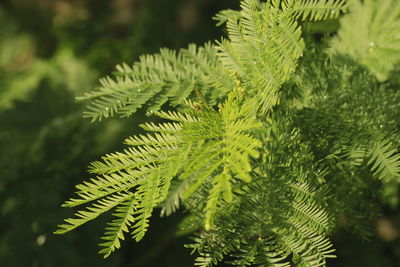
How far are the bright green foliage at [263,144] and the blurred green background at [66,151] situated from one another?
100 cm

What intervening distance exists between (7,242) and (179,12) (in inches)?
107

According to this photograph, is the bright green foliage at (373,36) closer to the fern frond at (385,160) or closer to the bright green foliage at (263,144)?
the bright green foliage at (263,144)

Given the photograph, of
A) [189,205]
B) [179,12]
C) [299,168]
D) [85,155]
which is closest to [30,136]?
[85,155]

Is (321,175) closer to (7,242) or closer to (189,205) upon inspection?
(189,205)

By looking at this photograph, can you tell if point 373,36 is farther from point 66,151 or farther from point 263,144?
point 66,151

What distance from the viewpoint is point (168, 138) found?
837 millimetres

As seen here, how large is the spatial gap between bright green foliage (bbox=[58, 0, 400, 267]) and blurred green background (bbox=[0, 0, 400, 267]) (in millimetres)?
1003

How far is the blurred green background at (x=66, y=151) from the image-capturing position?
1.94 meters

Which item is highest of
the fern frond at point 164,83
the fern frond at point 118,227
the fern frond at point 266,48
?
the fern frond at point 164,83

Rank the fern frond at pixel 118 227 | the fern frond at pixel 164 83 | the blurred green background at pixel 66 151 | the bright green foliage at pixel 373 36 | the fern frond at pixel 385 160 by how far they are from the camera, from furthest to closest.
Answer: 1. the blurred green background at pixel 66 151
2. the bright green foliage at pixel 373 36
3. the fern frond at pixel 164 83
4. the fern frond at pixel 385 160
5. the fern frond at pixel 118 227

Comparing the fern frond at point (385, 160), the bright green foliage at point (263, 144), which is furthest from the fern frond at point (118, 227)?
the fern frond at point (385, 160)

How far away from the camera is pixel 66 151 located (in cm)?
220

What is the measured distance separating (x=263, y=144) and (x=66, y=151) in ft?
5.03

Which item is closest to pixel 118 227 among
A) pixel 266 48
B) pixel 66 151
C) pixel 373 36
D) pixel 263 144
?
pixel 263 144
